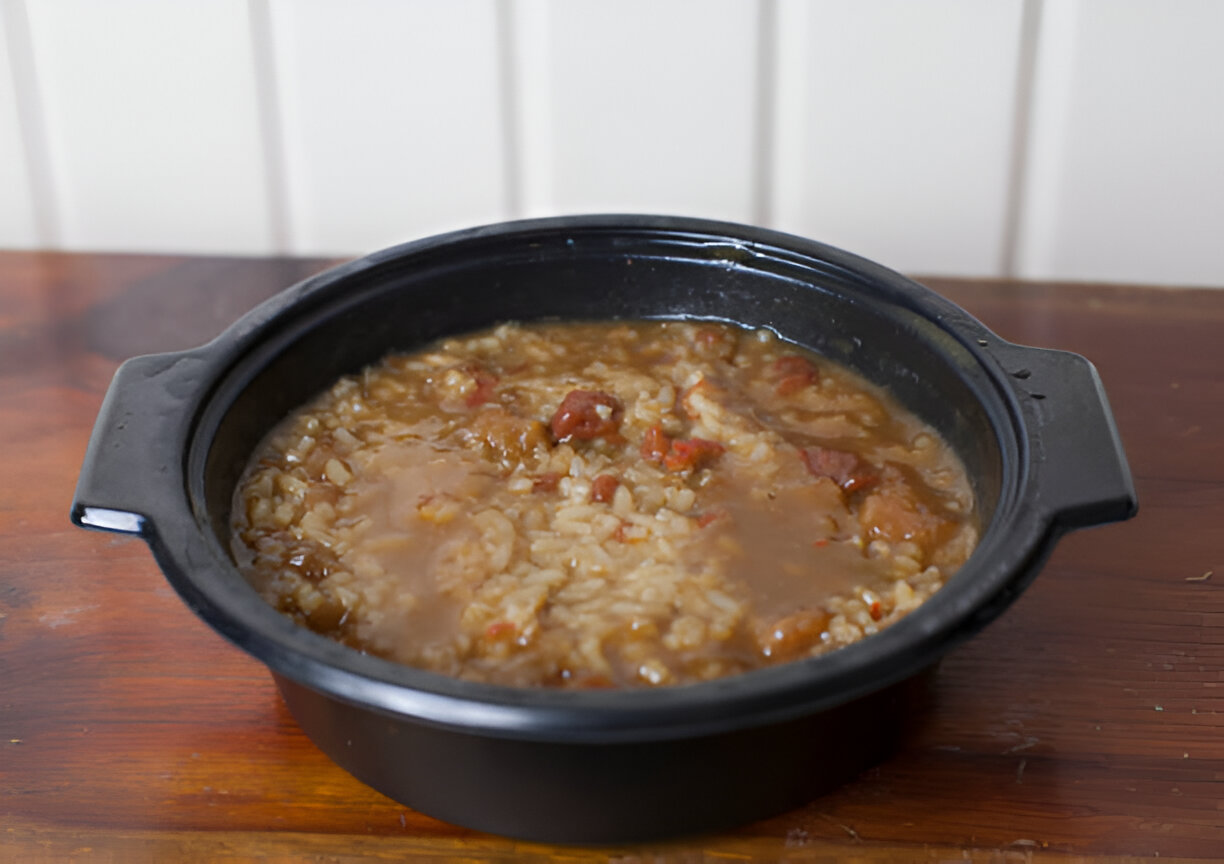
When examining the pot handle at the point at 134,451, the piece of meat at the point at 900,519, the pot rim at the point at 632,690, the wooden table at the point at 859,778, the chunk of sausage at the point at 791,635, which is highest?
the pot handle at the point at 134,451

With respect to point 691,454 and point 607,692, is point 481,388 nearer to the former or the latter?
point 691,454

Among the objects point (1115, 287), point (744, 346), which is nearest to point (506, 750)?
point (744, 346)

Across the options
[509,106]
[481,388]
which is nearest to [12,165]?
[509,106]

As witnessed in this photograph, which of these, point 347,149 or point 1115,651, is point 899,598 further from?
point 347,149

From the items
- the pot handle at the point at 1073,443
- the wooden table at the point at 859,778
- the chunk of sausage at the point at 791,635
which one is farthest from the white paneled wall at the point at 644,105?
the chunk of sausage at the point at 791,635

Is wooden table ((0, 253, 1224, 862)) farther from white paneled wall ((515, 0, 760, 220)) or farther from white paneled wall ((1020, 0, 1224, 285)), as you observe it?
white paneled wall ((515, 0, 760, 220))

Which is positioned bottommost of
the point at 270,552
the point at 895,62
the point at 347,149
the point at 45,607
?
the point at 45,607

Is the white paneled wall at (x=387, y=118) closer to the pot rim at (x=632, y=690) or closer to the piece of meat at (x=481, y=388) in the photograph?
the piece of meat at (x=481, y=388)
